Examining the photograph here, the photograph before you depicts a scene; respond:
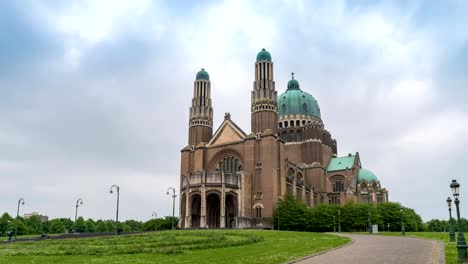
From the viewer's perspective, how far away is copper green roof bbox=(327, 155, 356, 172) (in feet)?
325

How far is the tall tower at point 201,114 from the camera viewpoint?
84.1m

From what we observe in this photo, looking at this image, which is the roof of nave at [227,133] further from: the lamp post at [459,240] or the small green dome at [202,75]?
the lamp post at [459,240]

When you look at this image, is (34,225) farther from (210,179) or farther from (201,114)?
(210,179)

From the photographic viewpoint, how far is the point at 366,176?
102 m

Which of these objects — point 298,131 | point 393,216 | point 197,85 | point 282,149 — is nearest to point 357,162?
point 298,131

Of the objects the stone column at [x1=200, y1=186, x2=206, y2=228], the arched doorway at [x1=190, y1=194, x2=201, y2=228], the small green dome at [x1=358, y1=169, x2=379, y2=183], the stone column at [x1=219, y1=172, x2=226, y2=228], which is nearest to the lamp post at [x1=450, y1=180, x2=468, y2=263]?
the stone column at [x1=200, y1=186, x2=206, y2=228]

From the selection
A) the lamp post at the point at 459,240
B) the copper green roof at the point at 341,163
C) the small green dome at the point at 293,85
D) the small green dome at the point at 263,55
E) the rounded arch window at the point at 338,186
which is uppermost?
the small green dome at the point at 293,85

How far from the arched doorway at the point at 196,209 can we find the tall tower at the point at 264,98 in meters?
15.1

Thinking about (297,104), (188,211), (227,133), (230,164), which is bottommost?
(188,211)

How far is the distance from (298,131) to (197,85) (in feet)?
86.4

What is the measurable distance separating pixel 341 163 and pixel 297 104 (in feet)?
53.6

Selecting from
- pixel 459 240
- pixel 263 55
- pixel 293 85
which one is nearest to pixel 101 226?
pixel 293 85

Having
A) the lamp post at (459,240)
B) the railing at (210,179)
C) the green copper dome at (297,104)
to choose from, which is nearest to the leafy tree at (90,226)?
the green copper dome at (297,104)

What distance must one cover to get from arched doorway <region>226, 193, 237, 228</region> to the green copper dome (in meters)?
35.9
